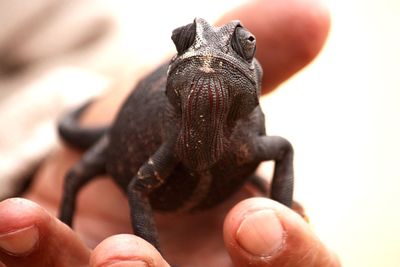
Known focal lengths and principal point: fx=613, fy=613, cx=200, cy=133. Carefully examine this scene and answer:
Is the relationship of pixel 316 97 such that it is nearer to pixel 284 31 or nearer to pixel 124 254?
pixel 284 31

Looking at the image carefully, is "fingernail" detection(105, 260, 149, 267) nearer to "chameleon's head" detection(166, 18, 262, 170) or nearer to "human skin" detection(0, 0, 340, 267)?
"human skin" detection(0, 0, 340, 267)

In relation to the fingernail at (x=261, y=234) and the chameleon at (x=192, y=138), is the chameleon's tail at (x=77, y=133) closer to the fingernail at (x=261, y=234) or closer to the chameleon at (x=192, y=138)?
the chameleon at (x=192, y=138)

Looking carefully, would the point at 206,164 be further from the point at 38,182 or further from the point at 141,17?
the point at 141,17

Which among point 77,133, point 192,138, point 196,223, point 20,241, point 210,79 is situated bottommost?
point 196,223

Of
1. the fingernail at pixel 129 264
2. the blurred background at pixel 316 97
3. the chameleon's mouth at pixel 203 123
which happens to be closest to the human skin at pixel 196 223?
the fingernail at pixel 129 264

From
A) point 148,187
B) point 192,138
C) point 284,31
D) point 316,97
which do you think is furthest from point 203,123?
point 316,97

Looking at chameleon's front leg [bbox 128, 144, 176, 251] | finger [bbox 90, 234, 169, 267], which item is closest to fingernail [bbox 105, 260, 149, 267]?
finger [bbox 90, 234, 169, 267]

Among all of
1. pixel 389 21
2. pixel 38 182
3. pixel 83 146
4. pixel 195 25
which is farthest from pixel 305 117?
pixel 195 25
